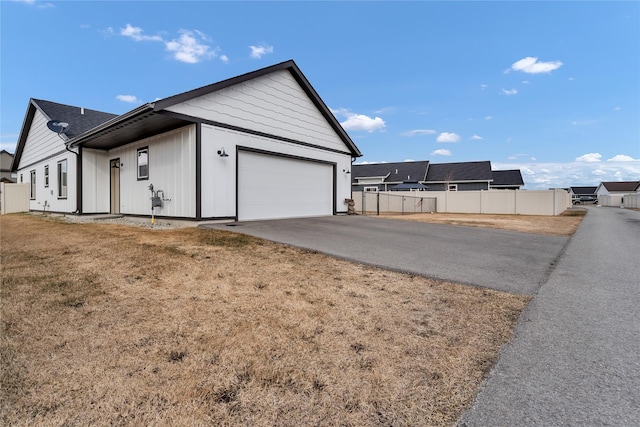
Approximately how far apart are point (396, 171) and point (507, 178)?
14009 millimetres

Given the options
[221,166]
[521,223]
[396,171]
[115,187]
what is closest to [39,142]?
[115,187]

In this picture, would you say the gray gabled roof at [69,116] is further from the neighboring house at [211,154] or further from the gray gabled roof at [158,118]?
the gray gabled roof at [158,118]

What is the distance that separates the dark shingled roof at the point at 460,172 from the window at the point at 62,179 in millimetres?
33327

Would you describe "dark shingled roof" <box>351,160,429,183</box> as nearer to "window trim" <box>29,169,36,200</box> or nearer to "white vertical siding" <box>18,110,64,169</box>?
"white vertical siding" <box>18,110,64,169</box>

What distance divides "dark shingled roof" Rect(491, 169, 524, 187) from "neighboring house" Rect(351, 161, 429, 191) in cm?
919

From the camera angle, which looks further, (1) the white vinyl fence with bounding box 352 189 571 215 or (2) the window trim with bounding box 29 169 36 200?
(1) the white vinyl fence with bounding box 352 189 571 215

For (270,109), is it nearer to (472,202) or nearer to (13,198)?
(472,202)

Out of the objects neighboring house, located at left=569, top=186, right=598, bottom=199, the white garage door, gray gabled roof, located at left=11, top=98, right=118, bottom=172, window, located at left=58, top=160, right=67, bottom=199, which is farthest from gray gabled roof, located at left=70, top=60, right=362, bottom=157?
neighboring house, located at left=569, top=186, right=598, bottom=199

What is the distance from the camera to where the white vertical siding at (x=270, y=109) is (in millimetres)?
9211

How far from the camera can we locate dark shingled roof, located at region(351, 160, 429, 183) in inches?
1433

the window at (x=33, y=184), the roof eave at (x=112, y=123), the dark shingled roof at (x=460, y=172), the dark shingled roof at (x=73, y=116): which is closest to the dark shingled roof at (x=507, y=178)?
the dark shingled roof at (x=460, y=172)

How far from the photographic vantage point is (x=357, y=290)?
385 cm

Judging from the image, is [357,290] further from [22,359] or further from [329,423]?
[22,359]

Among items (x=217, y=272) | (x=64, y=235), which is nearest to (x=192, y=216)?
(x=64, y=235)
